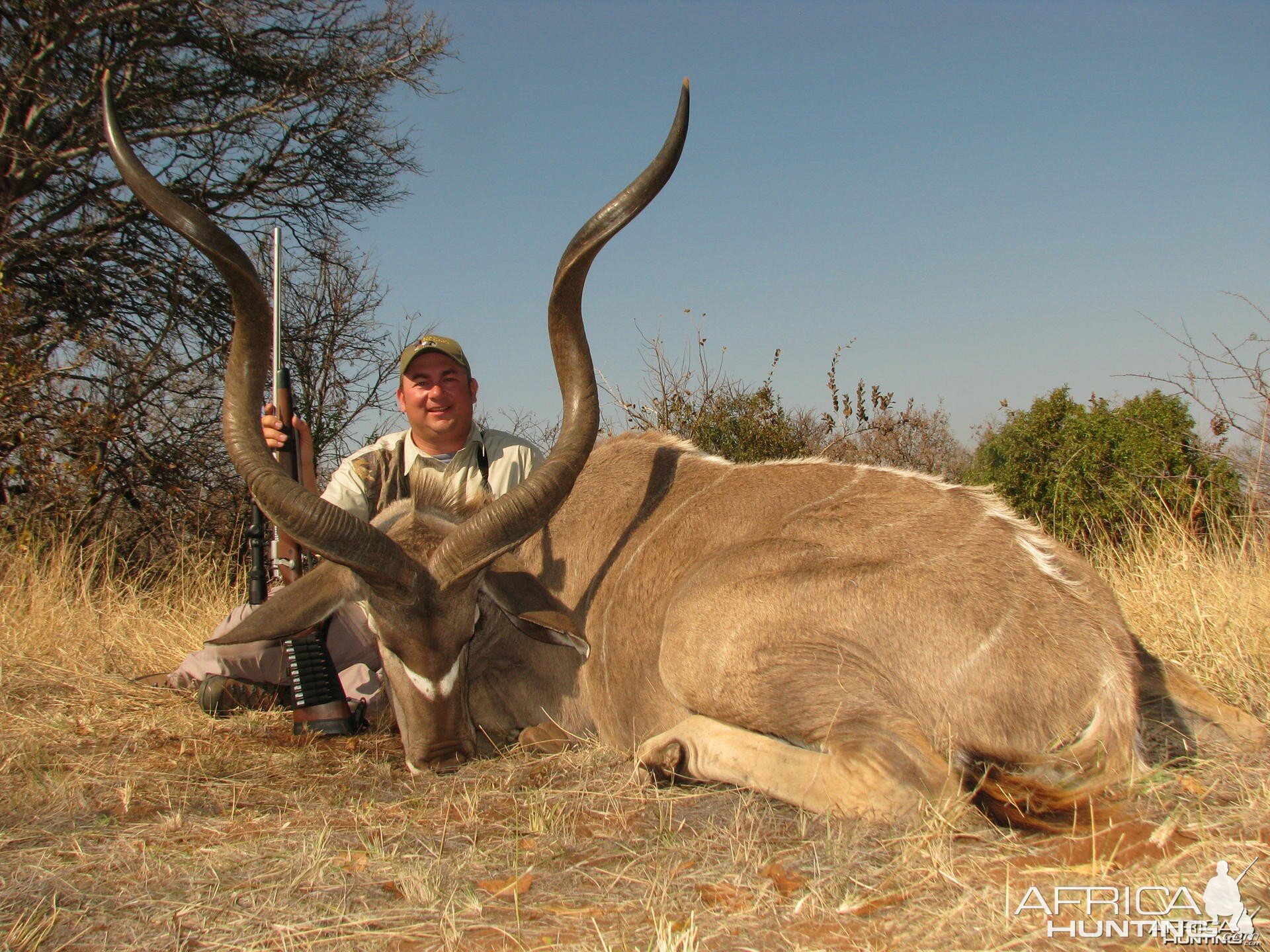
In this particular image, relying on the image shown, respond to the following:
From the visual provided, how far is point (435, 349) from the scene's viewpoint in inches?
186

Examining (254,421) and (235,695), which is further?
(235,695)

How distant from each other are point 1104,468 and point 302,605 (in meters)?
7.73

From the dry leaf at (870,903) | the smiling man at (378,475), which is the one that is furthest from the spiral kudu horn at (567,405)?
the dry leaf at (870,903)

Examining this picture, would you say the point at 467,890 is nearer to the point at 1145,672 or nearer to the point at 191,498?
the point at 1145,672

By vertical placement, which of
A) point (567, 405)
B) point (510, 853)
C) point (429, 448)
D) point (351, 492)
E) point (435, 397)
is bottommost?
point (510, 853)

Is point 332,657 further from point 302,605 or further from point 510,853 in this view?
point 510,853

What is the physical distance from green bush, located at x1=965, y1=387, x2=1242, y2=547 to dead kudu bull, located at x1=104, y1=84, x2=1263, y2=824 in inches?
184

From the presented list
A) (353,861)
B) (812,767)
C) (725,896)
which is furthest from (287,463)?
A: (725,896)

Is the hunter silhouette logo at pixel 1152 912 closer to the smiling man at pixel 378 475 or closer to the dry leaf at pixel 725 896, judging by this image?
the dry leaf at pixel 725 896

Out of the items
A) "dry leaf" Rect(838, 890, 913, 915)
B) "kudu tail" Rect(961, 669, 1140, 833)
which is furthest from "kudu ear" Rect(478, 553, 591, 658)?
"dry leaf" Rect(838, 890, 913, 915)

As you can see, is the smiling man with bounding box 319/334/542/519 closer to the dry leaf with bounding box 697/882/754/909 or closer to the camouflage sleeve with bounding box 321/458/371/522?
the camouflage sleeve with bounding box 321/458/371/522

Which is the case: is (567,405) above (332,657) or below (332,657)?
above

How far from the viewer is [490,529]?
3494 millimetres

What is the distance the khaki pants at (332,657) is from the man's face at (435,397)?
0.95 meters
